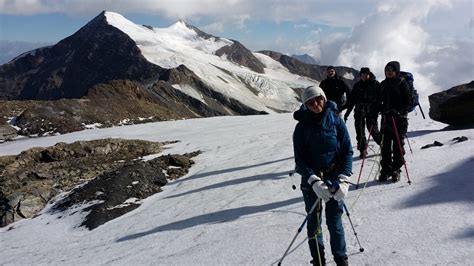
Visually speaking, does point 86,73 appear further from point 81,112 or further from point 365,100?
point 365,100

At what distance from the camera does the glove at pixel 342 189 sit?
20.5 ft

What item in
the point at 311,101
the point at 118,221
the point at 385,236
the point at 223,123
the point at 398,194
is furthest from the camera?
the point at 223,123

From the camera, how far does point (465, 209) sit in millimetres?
8328

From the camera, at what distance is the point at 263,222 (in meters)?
10.0

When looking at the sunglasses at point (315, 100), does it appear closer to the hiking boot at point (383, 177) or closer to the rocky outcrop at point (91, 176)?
the hiking boot at point (383, 177)

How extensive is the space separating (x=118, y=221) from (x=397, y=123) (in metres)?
8.09

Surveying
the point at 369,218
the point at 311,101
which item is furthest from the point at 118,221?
the point at 311,101

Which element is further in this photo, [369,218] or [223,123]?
[223,123]

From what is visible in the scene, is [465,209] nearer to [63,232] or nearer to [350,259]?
[350,259]

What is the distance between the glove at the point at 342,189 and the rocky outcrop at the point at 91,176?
9273 mm

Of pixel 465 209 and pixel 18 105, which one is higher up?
pixel 18 105

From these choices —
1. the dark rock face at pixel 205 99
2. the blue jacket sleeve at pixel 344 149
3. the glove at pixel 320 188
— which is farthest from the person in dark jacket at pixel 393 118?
the dark rock face at pixel 205 99

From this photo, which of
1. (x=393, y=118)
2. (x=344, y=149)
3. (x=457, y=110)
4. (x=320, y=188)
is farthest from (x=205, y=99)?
(x=320, y=188)

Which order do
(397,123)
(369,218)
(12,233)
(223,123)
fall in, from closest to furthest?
(369,218)
(397,123)
(12,233)
(223,123)
